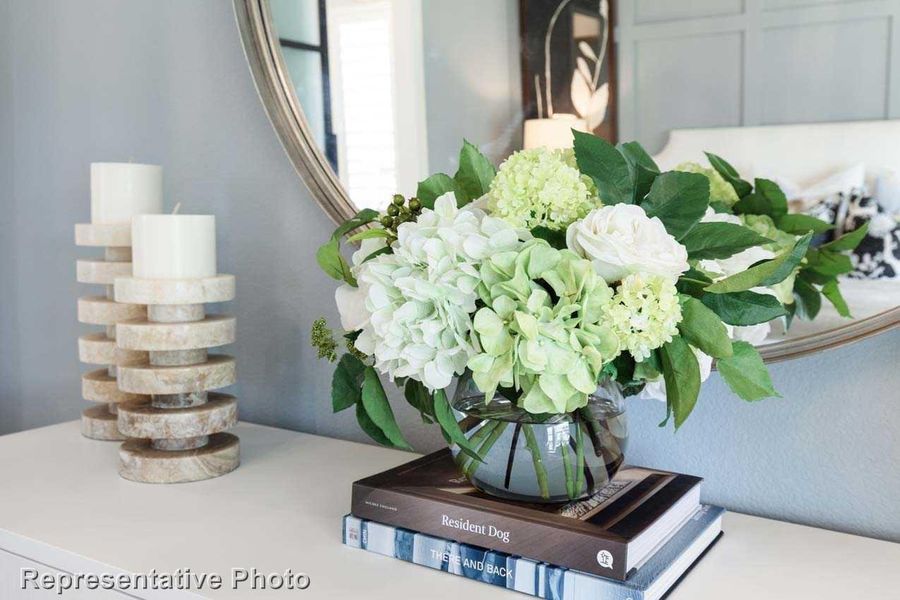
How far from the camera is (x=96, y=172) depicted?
119cm

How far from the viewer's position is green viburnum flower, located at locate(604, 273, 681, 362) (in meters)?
0.61

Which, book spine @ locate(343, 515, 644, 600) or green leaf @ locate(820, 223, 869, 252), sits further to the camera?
green leaf @ locate(820, 223, 869, 252)

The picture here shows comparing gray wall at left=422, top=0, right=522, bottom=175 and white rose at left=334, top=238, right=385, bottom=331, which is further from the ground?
gray wall at left=422, top=0, right=522, bottom=175

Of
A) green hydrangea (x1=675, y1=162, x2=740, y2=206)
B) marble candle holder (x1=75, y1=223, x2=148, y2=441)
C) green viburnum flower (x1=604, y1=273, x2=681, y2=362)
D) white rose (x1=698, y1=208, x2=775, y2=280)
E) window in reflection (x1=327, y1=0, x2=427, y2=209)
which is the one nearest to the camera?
green viburnum flower (x1=604, y1=273, x2=681, y2=362)

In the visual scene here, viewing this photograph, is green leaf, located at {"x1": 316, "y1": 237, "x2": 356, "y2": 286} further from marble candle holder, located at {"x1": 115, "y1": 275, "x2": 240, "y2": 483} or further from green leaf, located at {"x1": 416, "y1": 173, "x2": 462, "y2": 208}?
marble candle holder, located at {"x1": 115, "y1": 275, "x2": 240, "y2": 483}

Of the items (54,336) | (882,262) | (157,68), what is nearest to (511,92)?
(882,262)

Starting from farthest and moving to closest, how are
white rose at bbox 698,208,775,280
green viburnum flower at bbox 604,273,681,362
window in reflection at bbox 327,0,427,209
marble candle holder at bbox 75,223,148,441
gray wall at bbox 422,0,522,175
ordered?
marble candle holder at bbox 75,223,148,441 < window in reflection at bbox 327,0,427,209 < gray wall at bbox 422,0,522,175 < white rose at bbox 698,208,775,280 < green viburnum flower at bbox 604,273,681,362

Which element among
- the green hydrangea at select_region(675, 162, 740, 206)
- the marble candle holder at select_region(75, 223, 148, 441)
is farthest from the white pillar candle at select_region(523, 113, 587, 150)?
the marble candle holder at select_region(75, 223, 148, 441)

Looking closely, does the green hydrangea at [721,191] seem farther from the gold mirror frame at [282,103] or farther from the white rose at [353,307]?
the gold mirror frame at [282,103]

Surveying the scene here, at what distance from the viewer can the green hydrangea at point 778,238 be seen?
2.65ft

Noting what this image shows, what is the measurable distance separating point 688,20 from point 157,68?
2.78ft

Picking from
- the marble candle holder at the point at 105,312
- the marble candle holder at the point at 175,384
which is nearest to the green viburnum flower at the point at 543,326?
the marble candle holder at the point at 175,384

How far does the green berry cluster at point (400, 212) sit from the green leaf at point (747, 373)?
0.95 feet

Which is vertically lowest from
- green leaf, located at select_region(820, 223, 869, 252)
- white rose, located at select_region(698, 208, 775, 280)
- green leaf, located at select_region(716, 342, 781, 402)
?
green leaf, located at select_region(716, 342, 781, 402)
